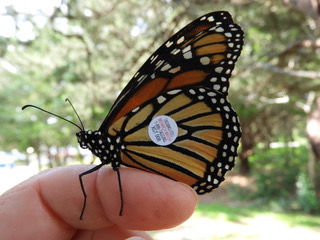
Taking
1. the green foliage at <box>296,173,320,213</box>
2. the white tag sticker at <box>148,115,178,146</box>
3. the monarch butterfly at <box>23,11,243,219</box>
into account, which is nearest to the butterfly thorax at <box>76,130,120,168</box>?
the monarch butterfly at <box>23,11,243,219</box>

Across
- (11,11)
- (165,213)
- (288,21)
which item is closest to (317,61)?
(288,21)

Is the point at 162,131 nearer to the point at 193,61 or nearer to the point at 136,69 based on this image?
the point at 193,61

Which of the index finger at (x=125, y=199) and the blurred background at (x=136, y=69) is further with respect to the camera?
the blurred background at (x=136, y=69)

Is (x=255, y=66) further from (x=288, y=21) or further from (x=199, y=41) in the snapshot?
(x=199, y=41)

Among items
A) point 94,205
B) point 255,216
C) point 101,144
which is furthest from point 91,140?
point 255,216

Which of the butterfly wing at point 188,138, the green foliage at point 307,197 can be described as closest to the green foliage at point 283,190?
the green foliage at point 307,197

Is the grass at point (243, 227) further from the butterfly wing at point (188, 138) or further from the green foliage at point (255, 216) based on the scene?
the butterfly wing at point (188, 138)
